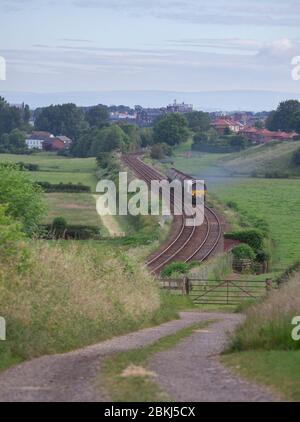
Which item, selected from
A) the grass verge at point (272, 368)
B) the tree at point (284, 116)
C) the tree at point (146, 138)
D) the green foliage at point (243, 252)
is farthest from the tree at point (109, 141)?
the grass verge at point (272, 368)

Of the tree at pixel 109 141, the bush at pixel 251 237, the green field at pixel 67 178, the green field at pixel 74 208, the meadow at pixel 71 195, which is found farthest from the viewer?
the tree at pixel 109 141

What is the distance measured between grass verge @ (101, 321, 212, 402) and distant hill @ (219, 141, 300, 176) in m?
84.1

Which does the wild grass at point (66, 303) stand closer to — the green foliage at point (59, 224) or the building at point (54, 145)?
the green foliage at point (59, 224)

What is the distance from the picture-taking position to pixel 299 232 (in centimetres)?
6794

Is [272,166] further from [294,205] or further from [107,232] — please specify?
[107,232]

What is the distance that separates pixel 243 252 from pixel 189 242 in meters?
4.96

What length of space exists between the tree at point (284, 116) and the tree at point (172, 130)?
16313 mm

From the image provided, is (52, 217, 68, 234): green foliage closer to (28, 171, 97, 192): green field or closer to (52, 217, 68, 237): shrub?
(52, 217, 68, 237): shrub

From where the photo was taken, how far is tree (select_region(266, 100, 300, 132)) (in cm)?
16138

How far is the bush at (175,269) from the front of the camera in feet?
137

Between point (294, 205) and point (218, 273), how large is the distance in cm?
4336

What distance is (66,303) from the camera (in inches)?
829

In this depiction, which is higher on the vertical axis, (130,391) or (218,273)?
(130,391)
